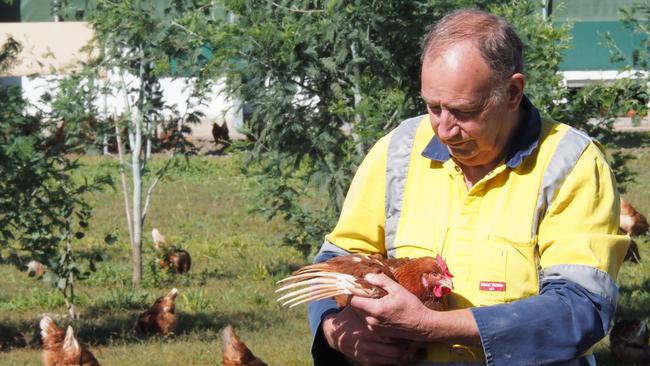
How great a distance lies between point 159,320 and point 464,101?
241 inches

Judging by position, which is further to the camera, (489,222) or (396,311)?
(489,222)

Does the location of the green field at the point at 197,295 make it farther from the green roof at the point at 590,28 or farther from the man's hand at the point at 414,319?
the green roof at the point at 590,28

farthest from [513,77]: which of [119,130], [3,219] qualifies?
[119,130]

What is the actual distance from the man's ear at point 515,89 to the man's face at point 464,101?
0.01 m

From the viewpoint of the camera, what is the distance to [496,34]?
2.86m

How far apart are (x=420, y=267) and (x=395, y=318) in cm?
25

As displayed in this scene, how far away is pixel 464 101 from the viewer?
9.18 ft

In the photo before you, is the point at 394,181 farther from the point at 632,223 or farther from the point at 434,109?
the point at 632,223

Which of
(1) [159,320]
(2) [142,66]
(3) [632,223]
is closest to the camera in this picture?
(1) [159,320]

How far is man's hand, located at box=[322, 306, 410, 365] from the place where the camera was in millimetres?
2961

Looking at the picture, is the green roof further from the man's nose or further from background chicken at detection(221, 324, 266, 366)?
the man's nose

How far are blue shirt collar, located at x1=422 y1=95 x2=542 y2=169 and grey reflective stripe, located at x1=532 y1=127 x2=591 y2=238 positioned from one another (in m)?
0.07

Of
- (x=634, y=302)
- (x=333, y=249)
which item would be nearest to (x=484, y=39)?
(x=333, y=249)

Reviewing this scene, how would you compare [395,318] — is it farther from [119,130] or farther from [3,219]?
[119,130]
